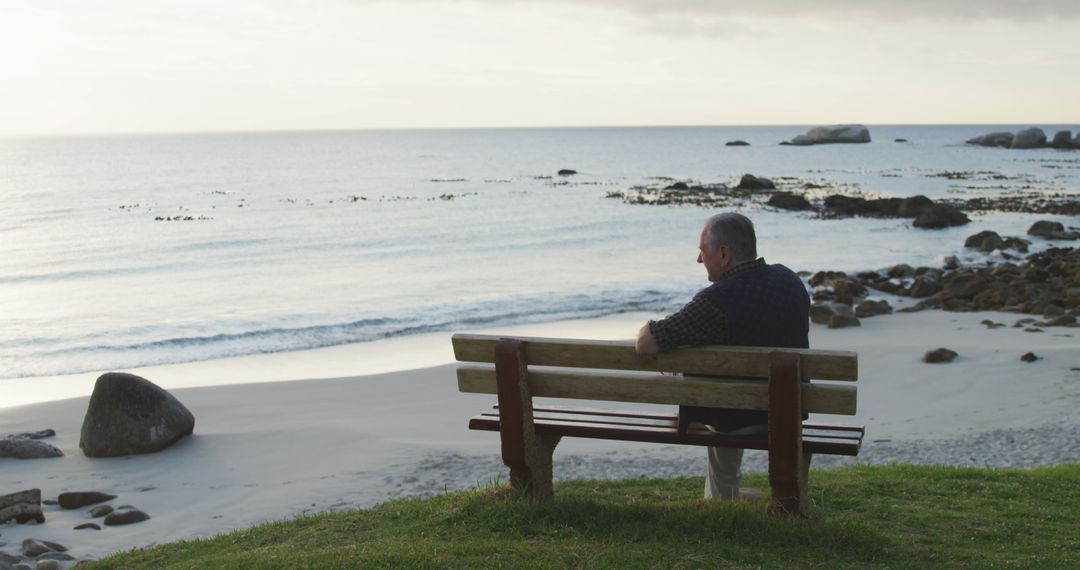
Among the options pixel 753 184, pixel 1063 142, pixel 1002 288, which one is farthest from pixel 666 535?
pixel 1063 142

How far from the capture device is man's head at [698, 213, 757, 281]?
511 cm

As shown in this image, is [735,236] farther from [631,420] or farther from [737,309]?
[631,420]

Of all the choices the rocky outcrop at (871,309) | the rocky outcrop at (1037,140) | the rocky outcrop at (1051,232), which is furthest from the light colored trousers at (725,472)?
the rocky outcrop at (1037,140)

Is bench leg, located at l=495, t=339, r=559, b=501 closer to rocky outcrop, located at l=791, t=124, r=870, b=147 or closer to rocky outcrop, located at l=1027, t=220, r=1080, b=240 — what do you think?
rocky outcrop, located at l=1027, t=220, r=1080, b=240

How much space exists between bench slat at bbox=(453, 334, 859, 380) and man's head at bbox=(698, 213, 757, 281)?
50 cm

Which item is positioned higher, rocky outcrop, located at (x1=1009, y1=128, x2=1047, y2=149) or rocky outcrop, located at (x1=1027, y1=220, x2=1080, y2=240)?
rocky outcrop, located at (x1=1009, y1=128, x2=1047, y2=149)

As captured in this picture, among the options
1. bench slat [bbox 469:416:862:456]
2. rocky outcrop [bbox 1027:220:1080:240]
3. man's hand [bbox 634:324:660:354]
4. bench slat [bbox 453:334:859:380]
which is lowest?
rocky outcrop [bbox 1027:220:1080:240]

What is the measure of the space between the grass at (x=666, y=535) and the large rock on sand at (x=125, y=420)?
4334 mm

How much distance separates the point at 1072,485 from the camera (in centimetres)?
700

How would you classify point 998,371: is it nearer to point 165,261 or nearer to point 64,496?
point 64,496

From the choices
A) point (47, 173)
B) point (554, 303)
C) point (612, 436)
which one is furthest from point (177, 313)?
point (47, 173)

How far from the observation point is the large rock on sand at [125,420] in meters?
10.1

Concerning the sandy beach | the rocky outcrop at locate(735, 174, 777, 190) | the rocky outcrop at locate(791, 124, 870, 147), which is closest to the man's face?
the sandy beach

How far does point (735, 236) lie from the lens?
511cm
